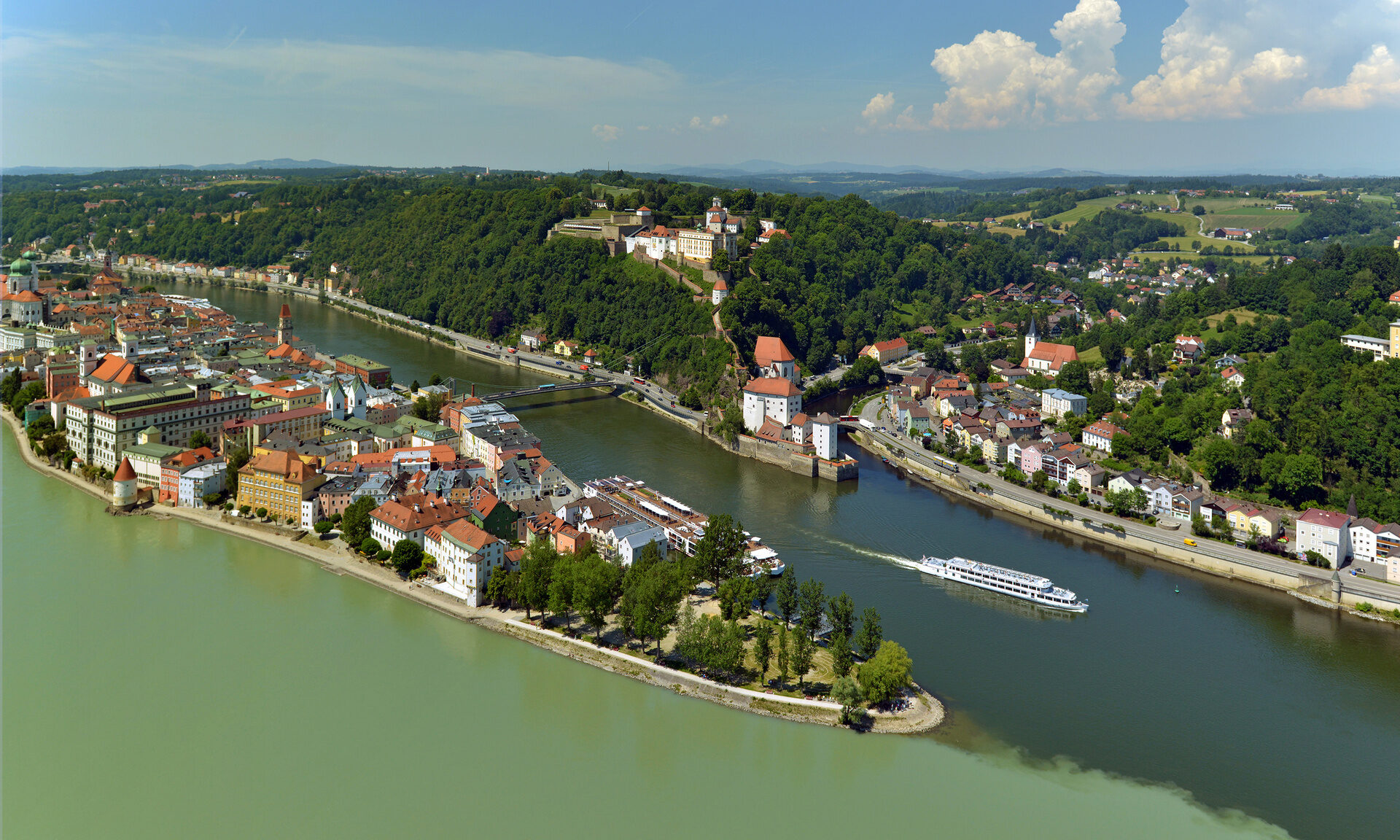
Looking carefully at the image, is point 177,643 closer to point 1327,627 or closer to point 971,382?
point 1327,627

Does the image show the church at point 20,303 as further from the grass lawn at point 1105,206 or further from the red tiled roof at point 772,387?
the grass lawn at point 1105,206

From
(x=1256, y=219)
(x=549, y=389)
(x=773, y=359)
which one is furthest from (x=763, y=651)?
(x=1256, y=219)

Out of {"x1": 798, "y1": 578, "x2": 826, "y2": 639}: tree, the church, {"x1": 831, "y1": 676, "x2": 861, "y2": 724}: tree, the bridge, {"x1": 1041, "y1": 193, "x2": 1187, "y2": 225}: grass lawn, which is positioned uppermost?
{"x1": 1041, "y1": 193, "x2": 1187, "y2": 225}: grass lawn

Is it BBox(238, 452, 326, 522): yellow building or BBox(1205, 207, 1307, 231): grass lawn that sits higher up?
BBox(1205, 207, 1307, 231): grass lawn

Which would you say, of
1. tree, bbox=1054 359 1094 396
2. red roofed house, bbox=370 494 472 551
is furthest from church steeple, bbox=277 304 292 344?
tree, bbox=1054 359 1094 396

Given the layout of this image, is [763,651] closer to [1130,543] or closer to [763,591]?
[763,591]

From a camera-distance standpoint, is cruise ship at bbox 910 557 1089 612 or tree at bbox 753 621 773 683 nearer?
tree at bbox 753 621 773 683

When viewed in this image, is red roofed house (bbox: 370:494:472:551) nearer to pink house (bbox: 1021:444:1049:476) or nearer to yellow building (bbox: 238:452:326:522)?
yellow building (bbox: 238:452:326:522)
